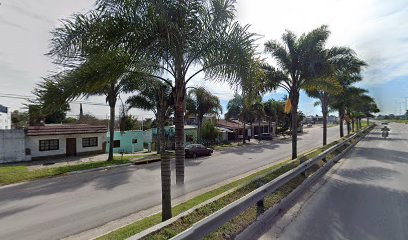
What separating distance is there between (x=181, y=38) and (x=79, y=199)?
8.39 meters

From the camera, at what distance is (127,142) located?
109 ft

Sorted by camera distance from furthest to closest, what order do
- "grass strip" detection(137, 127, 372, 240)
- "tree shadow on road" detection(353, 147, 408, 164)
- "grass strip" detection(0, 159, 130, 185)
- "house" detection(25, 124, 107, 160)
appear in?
1. "house" detection(25, 124, 107, 160)
2. "tree shadow on road" detection(353, 147, 408, 164)
3. "grass strip" detection(0, 159, 130, 185)
4. "grass strip" detection(137, 127, 372, 240)

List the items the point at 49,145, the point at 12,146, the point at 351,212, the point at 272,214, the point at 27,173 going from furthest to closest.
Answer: the point at 49,145, the point at 12,146, the point at 27,173, the point at 351,212, the point at 272,214

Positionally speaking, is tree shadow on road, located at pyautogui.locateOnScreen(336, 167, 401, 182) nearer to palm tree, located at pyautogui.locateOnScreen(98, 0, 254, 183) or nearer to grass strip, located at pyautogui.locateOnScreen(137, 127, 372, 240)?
grass strip, located at pyautogui.locateOnScreen(137, 127, 372, 240)

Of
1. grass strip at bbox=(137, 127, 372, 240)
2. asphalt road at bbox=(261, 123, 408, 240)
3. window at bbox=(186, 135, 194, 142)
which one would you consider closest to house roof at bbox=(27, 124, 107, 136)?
window at bbox=(186, 135, 194, 142)

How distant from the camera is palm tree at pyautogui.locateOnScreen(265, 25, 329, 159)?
1744 centimetres

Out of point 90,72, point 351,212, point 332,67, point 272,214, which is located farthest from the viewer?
point 332,67

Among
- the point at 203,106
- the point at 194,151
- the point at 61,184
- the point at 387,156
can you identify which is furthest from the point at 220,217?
the point at 203,106

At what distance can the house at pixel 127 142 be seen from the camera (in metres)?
32.7

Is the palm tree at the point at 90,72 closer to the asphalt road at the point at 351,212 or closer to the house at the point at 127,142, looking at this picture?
the asphalt road at the point at 351,212

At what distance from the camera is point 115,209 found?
10.0 meters

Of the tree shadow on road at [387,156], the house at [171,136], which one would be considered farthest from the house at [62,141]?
the tree shadow on road at [387,156]

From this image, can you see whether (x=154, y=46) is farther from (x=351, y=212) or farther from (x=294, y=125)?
(x=294, y=125)

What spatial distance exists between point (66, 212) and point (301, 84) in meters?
14.8
